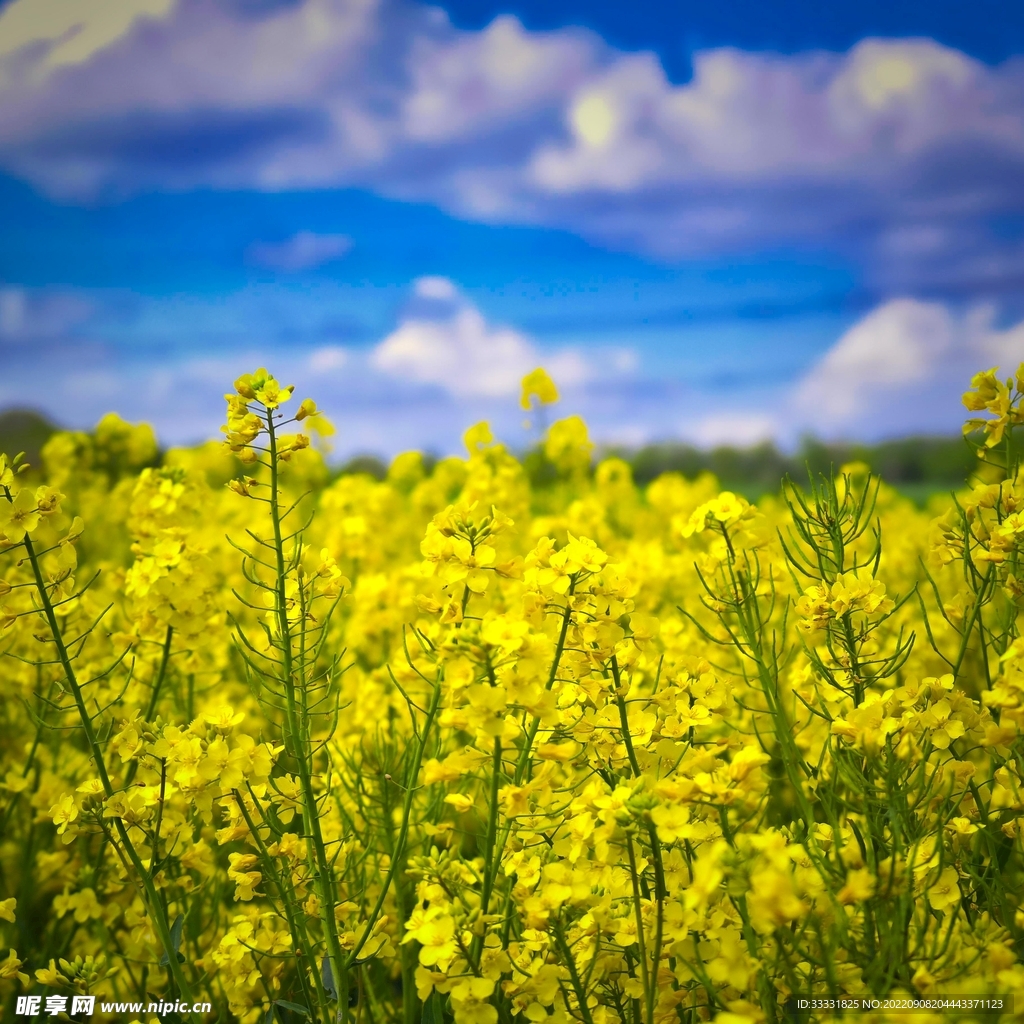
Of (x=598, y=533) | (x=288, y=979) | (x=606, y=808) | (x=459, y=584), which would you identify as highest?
(x=598, y=533)

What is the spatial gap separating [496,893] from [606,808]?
2.33 ft

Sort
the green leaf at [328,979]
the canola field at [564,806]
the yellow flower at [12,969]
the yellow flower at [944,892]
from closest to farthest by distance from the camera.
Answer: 1. the canola field at [564,806]
2. the yellow flower at [944,892]
3. the green leaf at [328,979]
4. the yellow flower at [12,969]

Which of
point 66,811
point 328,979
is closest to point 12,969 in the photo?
point 66,811

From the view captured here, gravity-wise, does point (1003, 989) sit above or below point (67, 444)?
below

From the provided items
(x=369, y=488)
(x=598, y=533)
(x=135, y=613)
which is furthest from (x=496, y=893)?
(x=369, y=488)

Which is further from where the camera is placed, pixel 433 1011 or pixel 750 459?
pixel 750 459

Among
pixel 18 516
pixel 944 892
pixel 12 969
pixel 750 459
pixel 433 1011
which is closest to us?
pixel 944 892

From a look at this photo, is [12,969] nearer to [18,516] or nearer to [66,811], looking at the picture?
[66,811]

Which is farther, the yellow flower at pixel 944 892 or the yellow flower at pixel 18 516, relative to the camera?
the yellow flower at pixel 18 516

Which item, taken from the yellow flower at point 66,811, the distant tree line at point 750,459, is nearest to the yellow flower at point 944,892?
the yellow flower at point 66,811

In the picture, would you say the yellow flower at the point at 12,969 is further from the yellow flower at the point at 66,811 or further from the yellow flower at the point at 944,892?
the yellow flower at the point at 944,892

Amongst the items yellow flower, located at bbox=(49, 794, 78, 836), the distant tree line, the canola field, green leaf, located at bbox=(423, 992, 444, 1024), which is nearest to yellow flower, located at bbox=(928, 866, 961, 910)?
the canola field

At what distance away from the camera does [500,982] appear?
1.68 metres

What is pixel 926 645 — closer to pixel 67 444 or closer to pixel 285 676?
pixel 285 676
